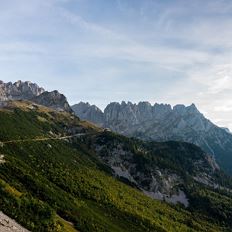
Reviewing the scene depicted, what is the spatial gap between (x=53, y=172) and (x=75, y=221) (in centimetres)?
6212

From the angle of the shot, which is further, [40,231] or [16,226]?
[40,231]

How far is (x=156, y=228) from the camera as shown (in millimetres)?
191500

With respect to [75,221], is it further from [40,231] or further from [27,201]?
[40,231]

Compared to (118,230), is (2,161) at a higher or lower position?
higher

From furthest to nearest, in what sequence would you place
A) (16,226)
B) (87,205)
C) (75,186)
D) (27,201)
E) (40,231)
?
(75,186) → (87,205) → (27,201) → (40,231) → (16,226)

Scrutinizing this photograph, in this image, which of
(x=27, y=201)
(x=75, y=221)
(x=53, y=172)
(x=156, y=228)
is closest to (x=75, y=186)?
(x=53, y=172)

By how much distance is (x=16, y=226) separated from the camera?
93.1 metres

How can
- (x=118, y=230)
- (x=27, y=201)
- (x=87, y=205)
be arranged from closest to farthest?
(x=27, y=201) < (x=118, y=230) < (x=87, y=205)

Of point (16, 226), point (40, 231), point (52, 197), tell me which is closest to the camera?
point (16, 226)

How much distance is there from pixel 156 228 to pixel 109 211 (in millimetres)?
23966

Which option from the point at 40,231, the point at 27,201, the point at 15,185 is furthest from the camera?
the point at 15,185

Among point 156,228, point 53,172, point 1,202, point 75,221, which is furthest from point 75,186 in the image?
point 1,202

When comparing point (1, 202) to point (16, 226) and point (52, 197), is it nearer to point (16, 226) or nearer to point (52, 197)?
point (16, 226)

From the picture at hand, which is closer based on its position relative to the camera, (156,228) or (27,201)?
(27,201)
